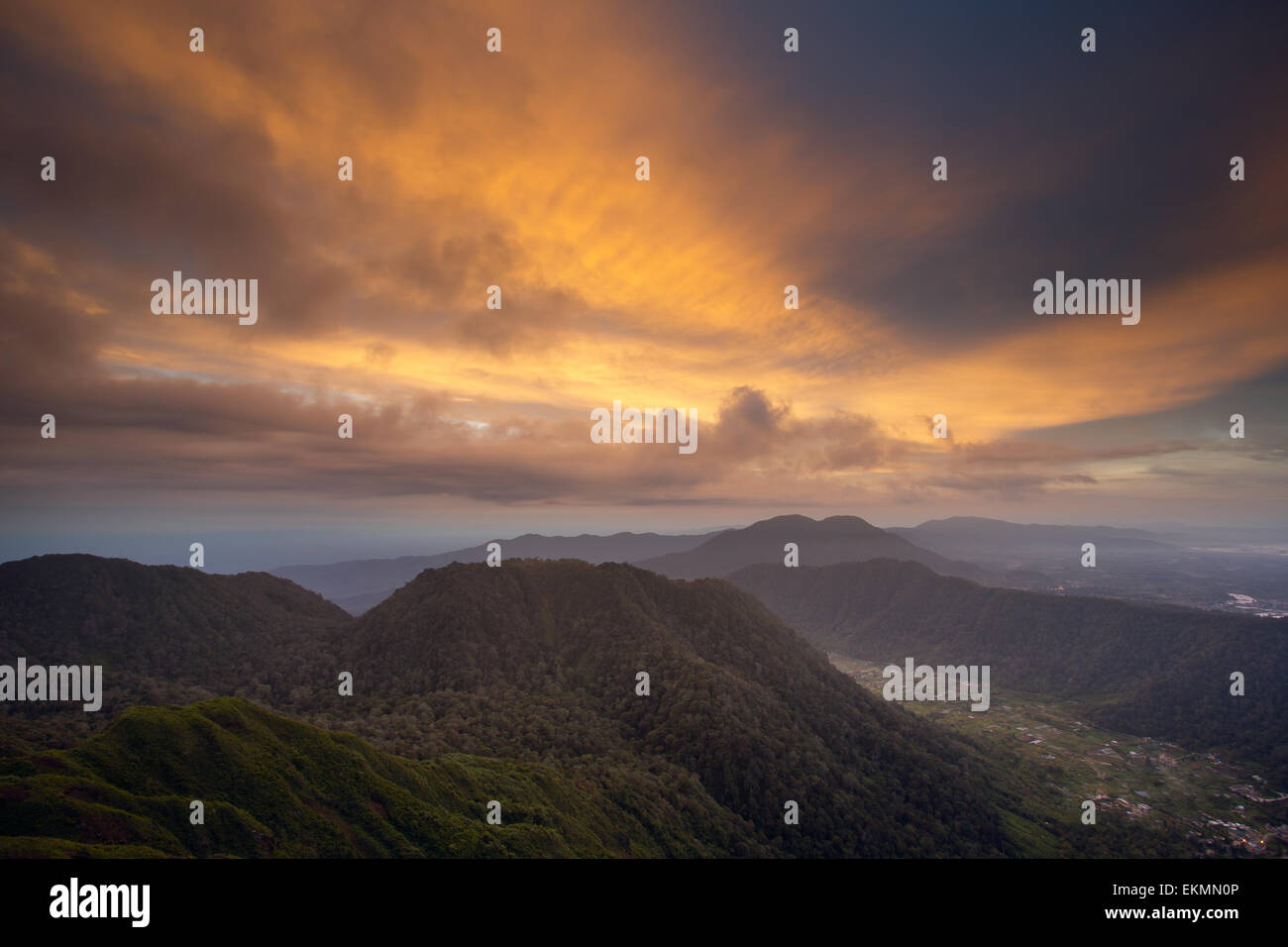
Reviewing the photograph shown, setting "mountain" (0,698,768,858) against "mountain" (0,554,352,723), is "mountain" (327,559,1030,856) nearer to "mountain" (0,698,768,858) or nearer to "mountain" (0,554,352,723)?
"mountain" (0,554,352,723)

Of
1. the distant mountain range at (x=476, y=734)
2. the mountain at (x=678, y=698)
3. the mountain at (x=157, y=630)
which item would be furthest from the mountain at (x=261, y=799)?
the mountain at (x=157, y=630)

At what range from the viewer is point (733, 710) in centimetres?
8431

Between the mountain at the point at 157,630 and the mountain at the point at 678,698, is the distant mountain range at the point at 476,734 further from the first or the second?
the mountain at the point at 157,630

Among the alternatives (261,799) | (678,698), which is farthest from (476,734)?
(261,799)

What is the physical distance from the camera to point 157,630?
102562 millimetres

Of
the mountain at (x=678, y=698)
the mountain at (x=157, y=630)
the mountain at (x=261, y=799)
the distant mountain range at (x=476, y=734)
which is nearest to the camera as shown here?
the mountain at (x=261, y=799)

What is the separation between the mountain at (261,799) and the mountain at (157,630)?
53213 millimetres

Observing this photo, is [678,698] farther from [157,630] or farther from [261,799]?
[157,630]

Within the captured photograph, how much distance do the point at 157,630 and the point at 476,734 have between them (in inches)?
3310

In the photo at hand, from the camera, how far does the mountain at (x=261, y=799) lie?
28141 mm

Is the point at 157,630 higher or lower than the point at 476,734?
higher

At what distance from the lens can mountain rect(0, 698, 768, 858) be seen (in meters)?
28.1
